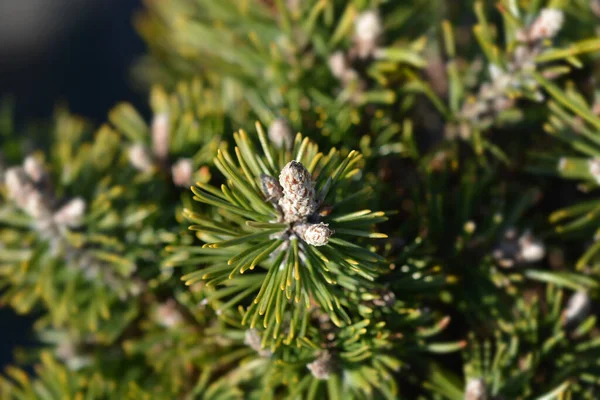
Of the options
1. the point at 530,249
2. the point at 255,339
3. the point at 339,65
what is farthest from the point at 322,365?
the point at 339,65

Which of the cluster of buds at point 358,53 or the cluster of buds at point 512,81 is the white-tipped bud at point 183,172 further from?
the cluster of buds at point 512,81

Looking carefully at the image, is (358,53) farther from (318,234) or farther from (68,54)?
(68,54)

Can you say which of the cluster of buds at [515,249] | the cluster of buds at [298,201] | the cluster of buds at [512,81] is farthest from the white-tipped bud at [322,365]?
the cluster of buds at [512,81]

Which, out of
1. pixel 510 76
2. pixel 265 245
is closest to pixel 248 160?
pixel 265 245

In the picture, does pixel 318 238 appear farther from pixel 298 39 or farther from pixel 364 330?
pixel 298 39

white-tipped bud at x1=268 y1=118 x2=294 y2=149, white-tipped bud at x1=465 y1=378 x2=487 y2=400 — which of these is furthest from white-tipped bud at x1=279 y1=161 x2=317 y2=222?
white-tipped bud at x1=465 y1=378 x2=487 y2=400

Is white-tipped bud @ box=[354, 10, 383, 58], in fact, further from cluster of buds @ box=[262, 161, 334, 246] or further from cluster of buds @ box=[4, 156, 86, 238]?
cluster of buds @ box=[4, 156, 86, 238]

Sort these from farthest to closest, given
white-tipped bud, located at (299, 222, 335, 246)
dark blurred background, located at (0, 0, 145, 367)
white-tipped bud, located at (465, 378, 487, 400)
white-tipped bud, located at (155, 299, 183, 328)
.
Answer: dark blurred background, located at (0, 0, 145, 367) → white-tipped bud, located at (155, 299, 183, 328) → white-tipped bud, located at (465, 378, 487, 400) → white-tipped bud, located at (299, 222, 335, 246)
